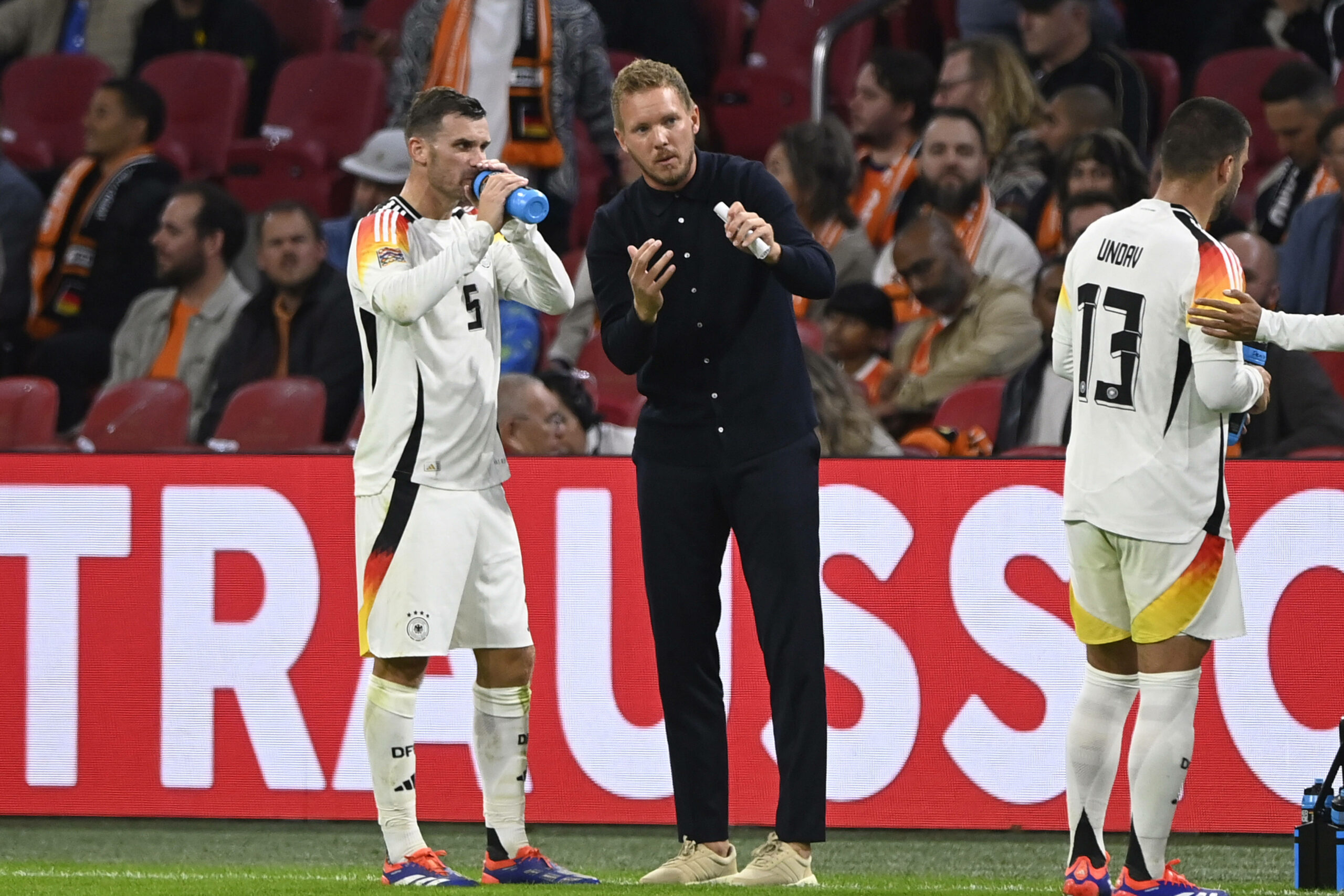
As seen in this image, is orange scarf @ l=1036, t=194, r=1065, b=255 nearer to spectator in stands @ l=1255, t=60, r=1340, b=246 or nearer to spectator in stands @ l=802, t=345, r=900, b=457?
spectator in stands @ l=1255, t=60, r=1340, b=246

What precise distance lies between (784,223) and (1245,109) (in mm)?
5270

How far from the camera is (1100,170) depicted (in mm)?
8047

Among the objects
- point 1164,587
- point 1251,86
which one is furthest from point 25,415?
point 1251,86

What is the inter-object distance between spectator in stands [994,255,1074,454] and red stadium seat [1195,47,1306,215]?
7.81ft

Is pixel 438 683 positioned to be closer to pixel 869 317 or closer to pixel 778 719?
pixel 778 719

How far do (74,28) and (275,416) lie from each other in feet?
15.4

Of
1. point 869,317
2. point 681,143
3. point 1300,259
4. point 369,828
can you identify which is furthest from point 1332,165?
point 369,828

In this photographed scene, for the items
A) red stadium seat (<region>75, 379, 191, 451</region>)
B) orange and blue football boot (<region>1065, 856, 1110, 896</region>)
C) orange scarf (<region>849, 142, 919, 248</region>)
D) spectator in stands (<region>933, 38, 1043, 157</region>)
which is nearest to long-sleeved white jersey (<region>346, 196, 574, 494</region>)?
orange and blue football boot (<region>1065, 856, 1110, 896</region>)

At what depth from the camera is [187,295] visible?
8867 mm

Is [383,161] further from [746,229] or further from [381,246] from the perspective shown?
[746,229]

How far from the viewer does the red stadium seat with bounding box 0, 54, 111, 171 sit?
11.1m

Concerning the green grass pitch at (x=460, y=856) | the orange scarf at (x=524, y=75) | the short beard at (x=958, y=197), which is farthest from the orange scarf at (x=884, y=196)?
the green grass pitch at (x=460, y=856)

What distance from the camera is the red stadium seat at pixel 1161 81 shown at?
377 inches

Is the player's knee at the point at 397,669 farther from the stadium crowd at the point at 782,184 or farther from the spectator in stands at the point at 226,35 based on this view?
the spectator in stands at the point at 226,35
